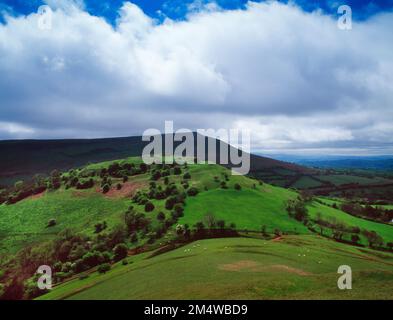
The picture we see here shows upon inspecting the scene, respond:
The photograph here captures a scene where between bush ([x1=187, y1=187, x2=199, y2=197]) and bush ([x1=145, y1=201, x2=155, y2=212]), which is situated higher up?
bush ([x1=187, y1=187, x2=199, y2=197])

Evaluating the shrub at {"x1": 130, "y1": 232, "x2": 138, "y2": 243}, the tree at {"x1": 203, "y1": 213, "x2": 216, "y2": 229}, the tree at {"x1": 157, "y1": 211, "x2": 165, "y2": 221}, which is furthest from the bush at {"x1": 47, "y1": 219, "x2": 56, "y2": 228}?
the tree at {"x1": 203, "y1": 213, "x2": 216, "y2": 229}

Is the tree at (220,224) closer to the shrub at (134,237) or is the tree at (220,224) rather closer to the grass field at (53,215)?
the shrub at (134,237)

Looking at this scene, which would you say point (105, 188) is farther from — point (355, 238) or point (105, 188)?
point (355, 238)

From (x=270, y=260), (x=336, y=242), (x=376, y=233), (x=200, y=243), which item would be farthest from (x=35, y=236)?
(x=376, y=233)

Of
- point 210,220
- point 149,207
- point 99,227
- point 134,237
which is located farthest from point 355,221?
point 99,227

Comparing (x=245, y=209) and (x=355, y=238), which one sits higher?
(x=245, y=209)

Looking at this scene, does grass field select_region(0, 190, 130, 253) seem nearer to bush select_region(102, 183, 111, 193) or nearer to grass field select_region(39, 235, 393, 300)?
bush select_region(102, 183, 111, 193)
